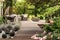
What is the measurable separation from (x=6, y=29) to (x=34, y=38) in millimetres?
640

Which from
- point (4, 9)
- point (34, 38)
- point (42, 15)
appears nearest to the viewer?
point (34, 38)

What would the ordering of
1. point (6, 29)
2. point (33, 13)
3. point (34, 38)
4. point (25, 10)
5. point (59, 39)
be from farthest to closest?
1. point (25, 10)
2. point (33, 13)
3. point (6, 29)
4. point (34, 38)
5. point (59, 39)

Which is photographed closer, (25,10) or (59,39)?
(59,39)

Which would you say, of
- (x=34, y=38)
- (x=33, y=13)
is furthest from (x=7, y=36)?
(x=33, y=13)

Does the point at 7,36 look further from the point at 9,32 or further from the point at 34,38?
the point at 34,38

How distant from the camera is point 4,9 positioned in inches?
579

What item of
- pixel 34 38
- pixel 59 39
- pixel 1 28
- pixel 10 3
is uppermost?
pixel 10 3

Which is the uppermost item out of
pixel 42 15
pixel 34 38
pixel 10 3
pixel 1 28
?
pixel 10 3

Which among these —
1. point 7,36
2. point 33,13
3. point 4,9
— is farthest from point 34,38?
point 33,13

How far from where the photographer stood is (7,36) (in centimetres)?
511

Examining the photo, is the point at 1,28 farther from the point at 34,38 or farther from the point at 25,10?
the point at 25,10

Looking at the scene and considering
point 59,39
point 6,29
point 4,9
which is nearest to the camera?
point 59,39

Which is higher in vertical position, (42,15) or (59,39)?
(42,15)

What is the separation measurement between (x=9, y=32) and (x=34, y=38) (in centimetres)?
55
